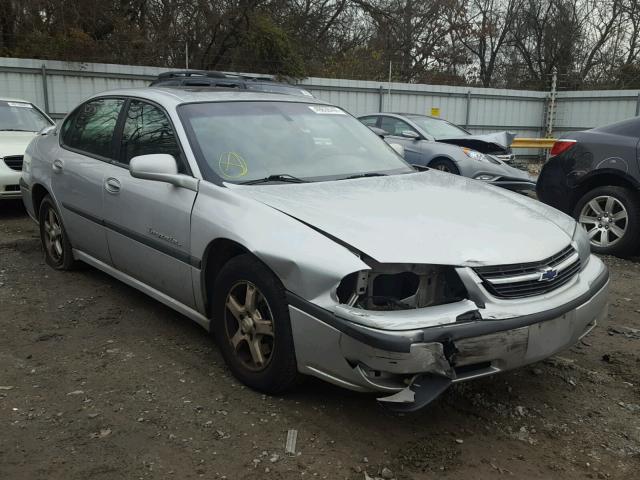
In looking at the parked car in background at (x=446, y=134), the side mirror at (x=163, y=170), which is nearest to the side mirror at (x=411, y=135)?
the parked car in background at (x=446, y=134)

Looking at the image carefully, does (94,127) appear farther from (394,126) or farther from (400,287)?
(394,126)

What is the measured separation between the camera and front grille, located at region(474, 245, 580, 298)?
8.73 ft

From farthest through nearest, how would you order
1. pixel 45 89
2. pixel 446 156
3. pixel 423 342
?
1. pixel 45 89
2. pixel 446 156
3. pixel 423 342

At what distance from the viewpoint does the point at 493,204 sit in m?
3.34

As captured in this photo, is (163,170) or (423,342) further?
(163,170)

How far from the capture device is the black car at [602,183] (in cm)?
594

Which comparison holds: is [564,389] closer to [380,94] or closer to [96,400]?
[96,400]

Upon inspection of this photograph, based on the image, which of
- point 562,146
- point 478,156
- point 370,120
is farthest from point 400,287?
point 370,120

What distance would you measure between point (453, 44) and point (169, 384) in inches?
1106

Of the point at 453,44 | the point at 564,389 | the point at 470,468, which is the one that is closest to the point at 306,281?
the point at 470,468

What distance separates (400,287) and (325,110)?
2.02 meters

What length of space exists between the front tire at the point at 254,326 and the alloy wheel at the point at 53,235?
2454 millimetres

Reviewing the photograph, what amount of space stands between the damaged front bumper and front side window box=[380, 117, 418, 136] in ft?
27.9

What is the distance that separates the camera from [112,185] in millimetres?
4086
